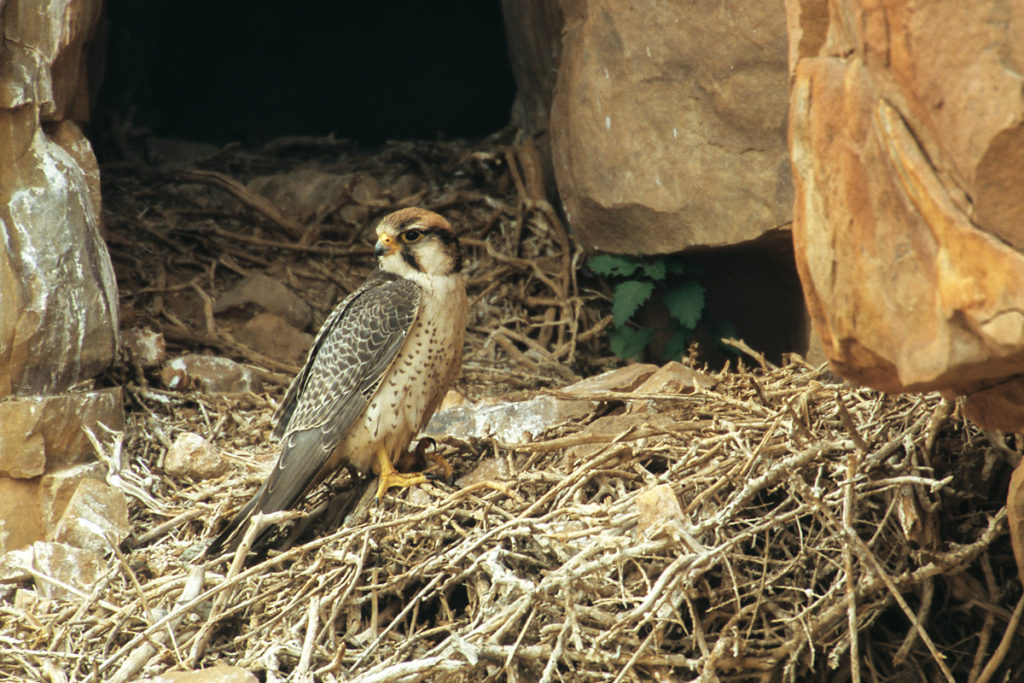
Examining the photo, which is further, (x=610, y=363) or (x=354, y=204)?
(x=354, y=204)

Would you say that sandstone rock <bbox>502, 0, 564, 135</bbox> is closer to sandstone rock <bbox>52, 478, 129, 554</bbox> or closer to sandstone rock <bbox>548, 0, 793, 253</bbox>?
sandstone rock <bbox>548, 0, 793, 253</bbox>

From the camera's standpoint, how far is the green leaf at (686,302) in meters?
5.07

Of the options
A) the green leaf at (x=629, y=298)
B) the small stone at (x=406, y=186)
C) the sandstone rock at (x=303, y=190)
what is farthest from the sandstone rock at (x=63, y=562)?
Answer: the small stone at (x=406, y=186)

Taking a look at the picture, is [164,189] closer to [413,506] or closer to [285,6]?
[285,6]

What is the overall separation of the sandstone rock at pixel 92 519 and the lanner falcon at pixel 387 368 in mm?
576

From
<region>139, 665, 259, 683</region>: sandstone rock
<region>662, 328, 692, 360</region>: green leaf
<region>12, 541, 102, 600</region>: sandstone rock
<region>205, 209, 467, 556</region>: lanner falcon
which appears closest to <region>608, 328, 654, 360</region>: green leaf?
<region>662, 328, 692, 360</region>: green leaf

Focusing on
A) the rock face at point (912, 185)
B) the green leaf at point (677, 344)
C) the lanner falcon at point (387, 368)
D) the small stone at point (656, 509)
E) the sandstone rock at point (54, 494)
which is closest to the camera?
the rock face at point (912, 185)

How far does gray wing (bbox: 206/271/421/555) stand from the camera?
146 inches

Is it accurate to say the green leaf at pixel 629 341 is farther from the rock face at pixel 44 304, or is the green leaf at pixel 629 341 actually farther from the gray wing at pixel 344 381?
the rock face at pixel 44 304

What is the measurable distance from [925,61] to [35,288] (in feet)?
11.0

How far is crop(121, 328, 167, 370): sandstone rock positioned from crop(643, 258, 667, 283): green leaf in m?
2.39

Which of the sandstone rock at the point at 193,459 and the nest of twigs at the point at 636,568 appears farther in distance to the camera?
the sandstone rock at the point at 193,459

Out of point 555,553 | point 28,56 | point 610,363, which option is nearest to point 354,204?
point 610,363

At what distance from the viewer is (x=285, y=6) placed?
7793 millimetres
